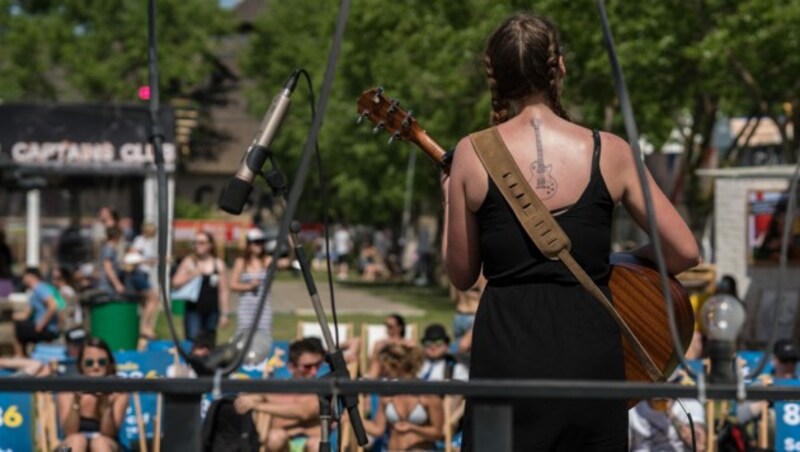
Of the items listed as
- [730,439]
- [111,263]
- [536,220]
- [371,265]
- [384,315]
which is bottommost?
[730,439]

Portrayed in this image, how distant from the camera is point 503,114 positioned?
3.78m

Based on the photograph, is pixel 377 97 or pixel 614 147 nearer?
pixel 614 147

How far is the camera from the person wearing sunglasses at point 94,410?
9570mm

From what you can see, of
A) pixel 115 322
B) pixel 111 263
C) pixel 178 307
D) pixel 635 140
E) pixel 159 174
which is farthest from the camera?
pixel 111 263

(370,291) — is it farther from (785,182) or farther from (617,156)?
(617,156)

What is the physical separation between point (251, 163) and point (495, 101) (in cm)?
62

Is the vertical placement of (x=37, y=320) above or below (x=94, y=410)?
above

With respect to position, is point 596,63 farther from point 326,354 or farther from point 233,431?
point 326,354

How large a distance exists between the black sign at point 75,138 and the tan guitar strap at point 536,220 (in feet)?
77.8

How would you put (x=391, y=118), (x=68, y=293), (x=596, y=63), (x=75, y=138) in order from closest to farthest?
(x=391, y=118), (x=68, y=293), (x=596, y=63), (x=75, y=138)

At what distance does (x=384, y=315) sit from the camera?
93.2 feet

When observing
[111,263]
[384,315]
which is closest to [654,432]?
[111,263]

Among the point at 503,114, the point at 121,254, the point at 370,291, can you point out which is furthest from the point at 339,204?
the point at 503,114


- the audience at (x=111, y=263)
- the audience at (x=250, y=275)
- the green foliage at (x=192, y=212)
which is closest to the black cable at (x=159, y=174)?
the audience at (x=250, y=275)
